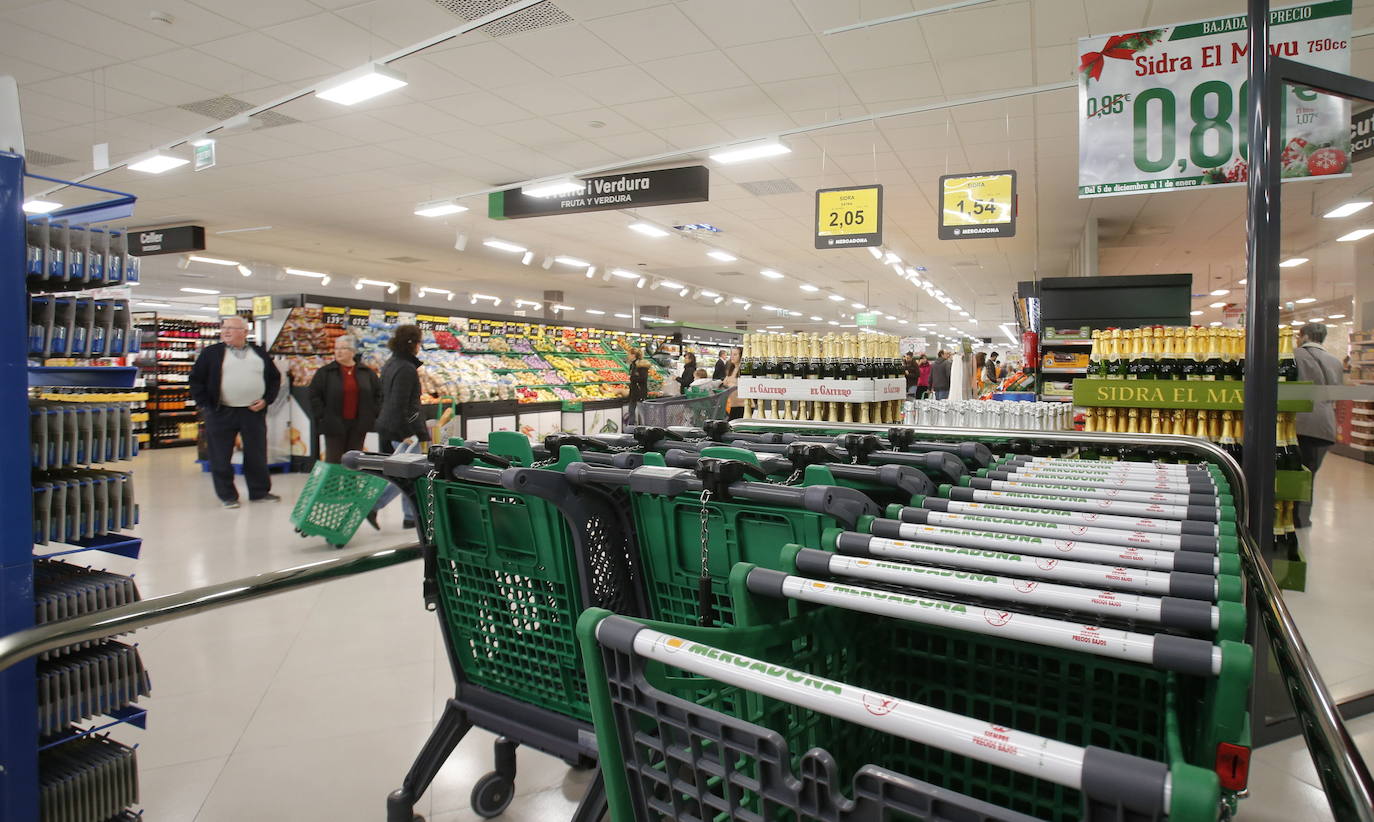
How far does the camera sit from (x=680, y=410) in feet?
24.8

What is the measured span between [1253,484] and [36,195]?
13.4 m

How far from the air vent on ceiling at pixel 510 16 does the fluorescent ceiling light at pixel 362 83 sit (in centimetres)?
80

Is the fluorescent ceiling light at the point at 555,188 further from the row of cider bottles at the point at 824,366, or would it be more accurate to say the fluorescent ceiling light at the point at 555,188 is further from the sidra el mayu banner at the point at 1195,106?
the sidra el mayu banner at the point at 1195,106

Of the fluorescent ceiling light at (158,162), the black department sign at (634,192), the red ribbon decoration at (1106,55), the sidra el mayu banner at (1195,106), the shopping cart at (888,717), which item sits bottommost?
the shopping cart at (888,717)

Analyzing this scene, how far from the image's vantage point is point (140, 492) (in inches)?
317

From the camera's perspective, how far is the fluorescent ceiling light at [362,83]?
575 cm

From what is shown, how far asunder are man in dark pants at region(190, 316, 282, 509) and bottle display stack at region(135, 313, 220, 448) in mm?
6482

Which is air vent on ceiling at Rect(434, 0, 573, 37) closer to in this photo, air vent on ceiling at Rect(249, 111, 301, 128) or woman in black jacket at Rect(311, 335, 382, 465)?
woman in black jacket at Rect(311, 335, 382, 465)

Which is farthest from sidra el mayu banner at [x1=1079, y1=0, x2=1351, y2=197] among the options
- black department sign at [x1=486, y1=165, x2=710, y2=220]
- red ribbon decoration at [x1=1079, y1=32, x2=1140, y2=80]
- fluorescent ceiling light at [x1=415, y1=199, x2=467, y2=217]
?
fluorescent ceiling light at [x1=415, y1=199, x2=467, y2=217]

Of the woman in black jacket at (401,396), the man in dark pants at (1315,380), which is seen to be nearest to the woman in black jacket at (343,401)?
the woman in black jacket at (401,396)

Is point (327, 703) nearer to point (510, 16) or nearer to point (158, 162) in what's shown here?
point (510, 16)

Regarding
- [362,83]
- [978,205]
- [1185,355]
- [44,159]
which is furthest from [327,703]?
[44,159]

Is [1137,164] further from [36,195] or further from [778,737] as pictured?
[36,195]

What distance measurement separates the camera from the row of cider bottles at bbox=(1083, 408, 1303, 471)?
414 cm
